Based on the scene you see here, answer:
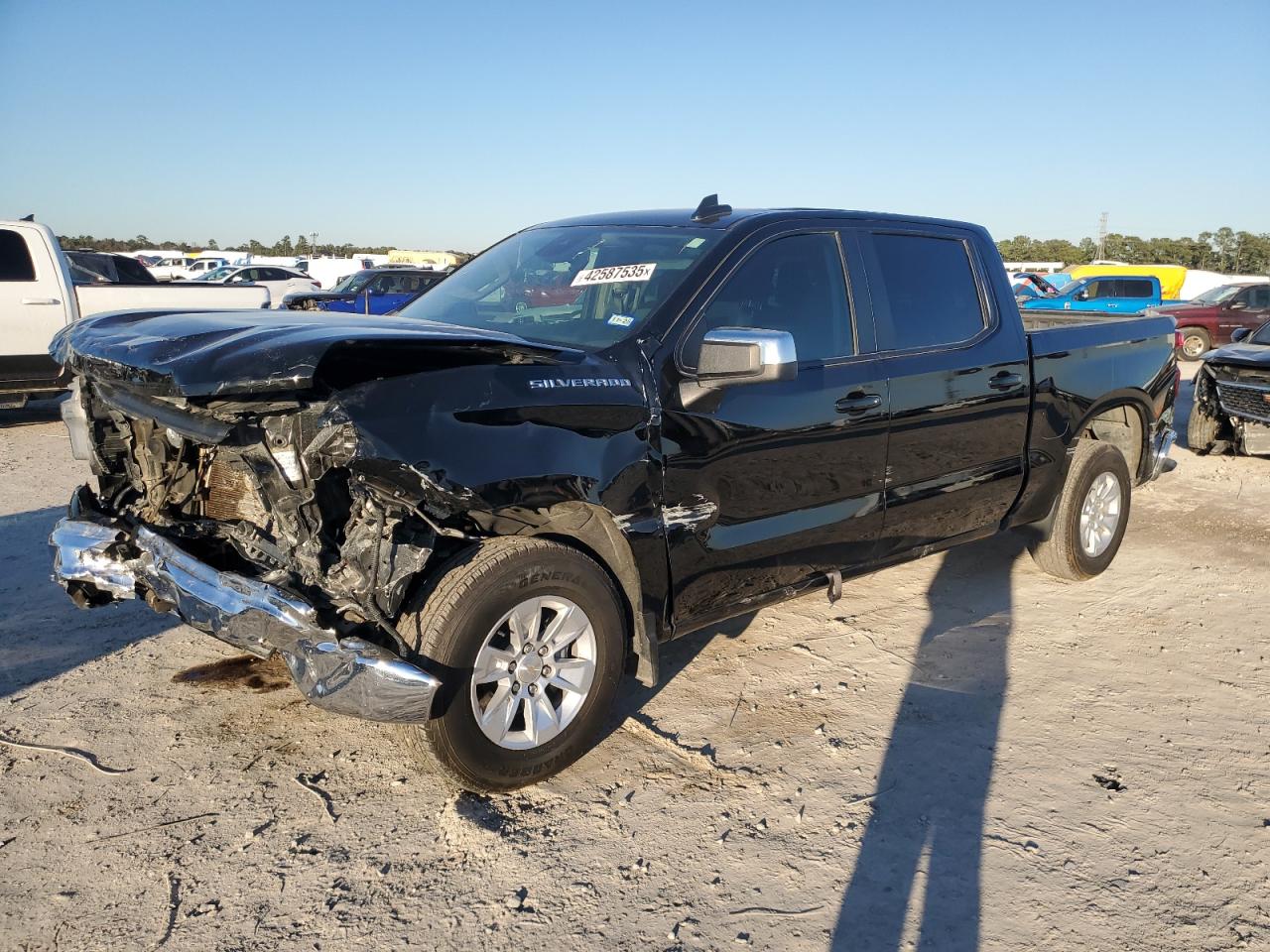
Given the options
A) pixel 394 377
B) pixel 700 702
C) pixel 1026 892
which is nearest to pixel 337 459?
pixel 394 377

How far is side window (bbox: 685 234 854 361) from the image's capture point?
381cm

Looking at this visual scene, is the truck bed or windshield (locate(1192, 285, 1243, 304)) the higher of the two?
windshield (locate(1192, 285, 1243, 304))

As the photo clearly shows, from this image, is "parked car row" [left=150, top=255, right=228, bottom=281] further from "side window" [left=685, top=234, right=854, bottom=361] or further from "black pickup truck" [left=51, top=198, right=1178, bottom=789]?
"side window" [left=685, top=234, right=854, bottom=361]

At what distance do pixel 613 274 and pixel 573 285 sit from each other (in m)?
0.19

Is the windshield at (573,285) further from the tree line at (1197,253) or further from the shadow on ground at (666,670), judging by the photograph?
the tree line at (1197,253)

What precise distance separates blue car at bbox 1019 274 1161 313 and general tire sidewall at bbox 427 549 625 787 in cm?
2065

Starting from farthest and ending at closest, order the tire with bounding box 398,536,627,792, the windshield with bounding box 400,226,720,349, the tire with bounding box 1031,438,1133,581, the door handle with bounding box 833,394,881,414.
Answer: the tire with bounding box 1031,438,1133,581, the door handle with bounding box 833,394,881,414, the windshield with bounding box 400,226,720,349, the tire with bounding box 398,536,627,792

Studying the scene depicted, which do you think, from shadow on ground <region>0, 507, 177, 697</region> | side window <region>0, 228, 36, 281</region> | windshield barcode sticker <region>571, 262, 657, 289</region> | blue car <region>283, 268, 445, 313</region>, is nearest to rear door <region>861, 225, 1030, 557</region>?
windshield barcode sticker <region>571, 262, 657, 289</region>

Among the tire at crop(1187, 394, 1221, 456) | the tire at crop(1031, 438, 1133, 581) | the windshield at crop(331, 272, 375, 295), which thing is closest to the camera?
the tire at crop(1031, 438, 1133, 581)

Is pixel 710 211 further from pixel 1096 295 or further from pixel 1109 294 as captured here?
pixel 1109 294

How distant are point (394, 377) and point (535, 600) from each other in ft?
2.81

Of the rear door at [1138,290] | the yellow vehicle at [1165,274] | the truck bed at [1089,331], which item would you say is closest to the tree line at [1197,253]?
the yellow vehicle at [1165,274]

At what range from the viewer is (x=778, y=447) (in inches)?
149

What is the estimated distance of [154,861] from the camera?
2.89m
